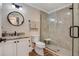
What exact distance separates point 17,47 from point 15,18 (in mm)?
396

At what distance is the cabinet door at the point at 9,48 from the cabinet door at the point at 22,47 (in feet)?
0.21

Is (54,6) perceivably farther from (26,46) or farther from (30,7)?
(26,46)

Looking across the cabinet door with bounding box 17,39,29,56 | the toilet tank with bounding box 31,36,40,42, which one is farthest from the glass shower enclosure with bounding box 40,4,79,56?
the cabinet door with bounding box 17,39,29,56

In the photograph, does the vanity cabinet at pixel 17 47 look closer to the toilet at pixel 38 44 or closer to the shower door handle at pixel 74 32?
the toilet at pixel 38 44

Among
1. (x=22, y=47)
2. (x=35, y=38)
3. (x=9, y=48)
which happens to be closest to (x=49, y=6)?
(x=35, y=38)

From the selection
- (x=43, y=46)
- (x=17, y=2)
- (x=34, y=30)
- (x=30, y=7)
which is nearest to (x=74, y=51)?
(x=43, y=46)

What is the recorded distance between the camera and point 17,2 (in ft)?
4.32

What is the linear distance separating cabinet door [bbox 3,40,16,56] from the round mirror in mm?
255

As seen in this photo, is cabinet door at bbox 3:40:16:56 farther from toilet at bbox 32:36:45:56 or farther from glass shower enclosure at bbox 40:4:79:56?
glass shower enclosure at bbox 40:4:79:56

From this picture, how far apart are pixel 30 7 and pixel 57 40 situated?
589 mm

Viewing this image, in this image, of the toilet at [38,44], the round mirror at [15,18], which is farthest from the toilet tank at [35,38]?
the round mirror at [15,18]

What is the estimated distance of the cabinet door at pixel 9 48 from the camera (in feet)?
4.27

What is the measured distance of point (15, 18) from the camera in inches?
54.2

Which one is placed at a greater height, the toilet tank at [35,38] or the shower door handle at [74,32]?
the shower door handle at [74,32]
